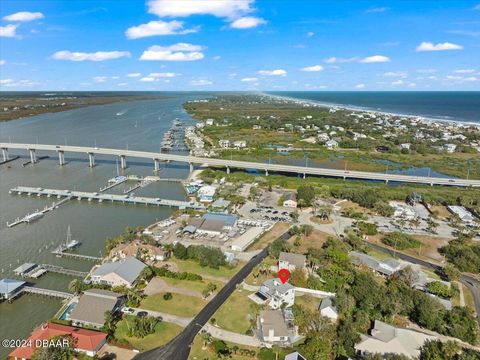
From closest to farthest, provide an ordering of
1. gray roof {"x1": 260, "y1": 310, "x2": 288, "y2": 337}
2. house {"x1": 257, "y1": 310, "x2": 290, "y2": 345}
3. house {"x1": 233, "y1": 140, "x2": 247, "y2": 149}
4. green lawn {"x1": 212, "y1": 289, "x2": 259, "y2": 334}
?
1. house {"x1": 257, "y1": 310, "x2": 290, "y2": 345}
2. gray roof {"x1": 260, "y1": 310, "x2": 288, "y2": 337}
3. green lawn {"x1": 212, "y1": 289, "x2": 259, "y2": 334}
4. house {"x1": 233, "y1": 140, "x2": 247, "y2": 149}

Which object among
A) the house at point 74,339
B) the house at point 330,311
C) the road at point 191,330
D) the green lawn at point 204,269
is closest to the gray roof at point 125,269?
the green lawn at point 204,269

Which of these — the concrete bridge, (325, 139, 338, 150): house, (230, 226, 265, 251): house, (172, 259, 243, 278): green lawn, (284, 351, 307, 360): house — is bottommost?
(172, 259, 243, 278): green lawn

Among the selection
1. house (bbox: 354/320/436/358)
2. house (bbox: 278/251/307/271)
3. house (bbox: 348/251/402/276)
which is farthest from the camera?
house (bbox: 348/251/402/276)

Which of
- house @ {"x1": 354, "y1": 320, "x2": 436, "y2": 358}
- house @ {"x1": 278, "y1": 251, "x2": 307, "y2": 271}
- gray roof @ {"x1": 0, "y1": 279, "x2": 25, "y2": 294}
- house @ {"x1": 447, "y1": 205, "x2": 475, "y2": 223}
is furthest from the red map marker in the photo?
house @ {"x1": 447, "y1": 205, "x2": 475, "y2": 223}

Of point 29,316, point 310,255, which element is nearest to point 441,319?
point 310,255

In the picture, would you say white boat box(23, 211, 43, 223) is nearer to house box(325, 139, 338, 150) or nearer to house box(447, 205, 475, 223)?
house box(447, 205, 475, 223)

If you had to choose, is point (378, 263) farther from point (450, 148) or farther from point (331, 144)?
point (450, 148)

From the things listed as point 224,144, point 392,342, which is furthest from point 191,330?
point 224,144
